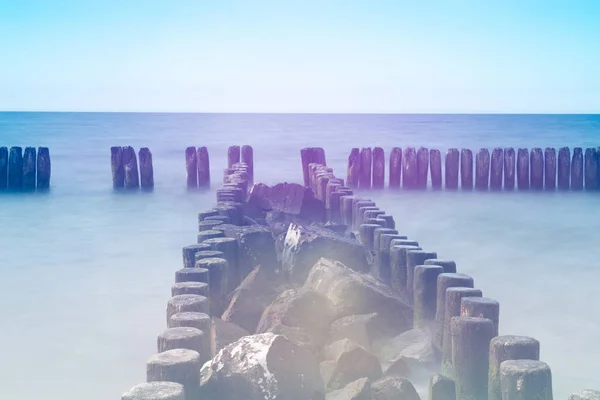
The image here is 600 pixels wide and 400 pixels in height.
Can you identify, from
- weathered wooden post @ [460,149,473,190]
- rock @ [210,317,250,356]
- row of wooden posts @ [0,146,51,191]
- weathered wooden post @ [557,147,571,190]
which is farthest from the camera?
row of wooden posts @ [0,146,51,191]

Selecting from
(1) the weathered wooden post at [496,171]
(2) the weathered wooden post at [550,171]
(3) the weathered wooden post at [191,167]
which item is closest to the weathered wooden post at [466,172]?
(1) the weathered wooden post at [496,171]

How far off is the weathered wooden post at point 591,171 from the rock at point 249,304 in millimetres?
12691

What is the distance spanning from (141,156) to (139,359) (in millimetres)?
11839

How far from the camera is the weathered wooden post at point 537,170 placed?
658 inches

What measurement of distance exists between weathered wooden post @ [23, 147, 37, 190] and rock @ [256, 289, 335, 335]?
13.4 meters

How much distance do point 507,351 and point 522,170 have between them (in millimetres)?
13667

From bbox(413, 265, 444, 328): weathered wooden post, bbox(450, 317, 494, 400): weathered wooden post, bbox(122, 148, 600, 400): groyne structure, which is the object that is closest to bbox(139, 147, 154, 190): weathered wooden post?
bbox(122, 148, 600, 400): groyne structure

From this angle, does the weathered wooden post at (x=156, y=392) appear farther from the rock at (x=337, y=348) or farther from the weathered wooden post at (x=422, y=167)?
the weathered wooden post at (x=422, y=167)

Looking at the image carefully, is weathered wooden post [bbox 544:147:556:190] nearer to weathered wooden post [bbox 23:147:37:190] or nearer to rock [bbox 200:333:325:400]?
weathered wooden post [bbox 23:147:37:190]

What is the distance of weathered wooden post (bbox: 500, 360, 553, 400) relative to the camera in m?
3.46

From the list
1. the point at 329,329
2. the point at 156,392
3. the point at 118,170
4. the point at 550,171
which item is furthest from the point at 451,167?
the point at 156,392

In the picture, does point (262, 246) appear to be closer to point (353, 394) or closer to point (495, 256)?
point (353, 394)

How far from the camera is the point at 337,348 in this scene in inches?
176

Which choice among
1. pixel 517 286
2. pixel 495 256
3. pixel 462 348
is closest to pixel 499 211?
pixel 495 256
